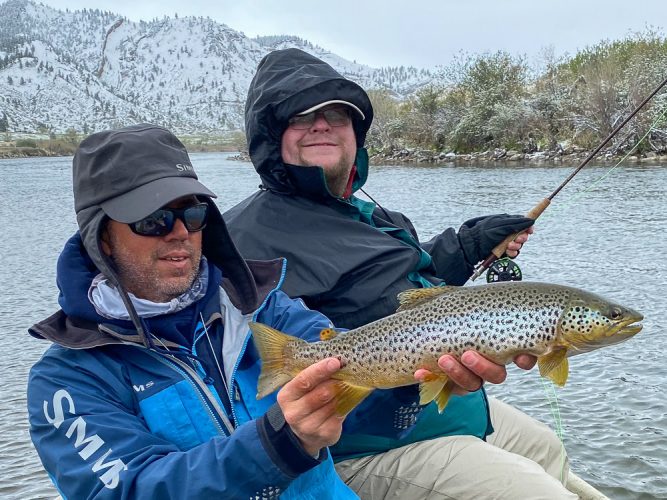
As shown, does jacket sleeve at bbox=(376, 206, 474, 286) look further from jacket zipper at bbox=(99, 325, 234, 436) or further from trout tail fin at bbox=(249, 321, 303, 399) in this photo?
jacket zipper at bbox=(99, 325, 234, 436)

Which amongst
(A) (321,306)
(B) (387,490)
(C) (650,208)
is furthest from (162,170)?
(C) (650,208)

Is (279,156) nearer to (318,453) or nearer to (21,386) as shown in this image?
(318,453)

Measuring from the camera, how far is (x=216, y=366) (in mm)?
2719

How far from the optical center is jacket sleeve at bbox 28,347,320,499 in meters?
2.19

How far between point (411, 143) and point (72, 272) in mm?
45158

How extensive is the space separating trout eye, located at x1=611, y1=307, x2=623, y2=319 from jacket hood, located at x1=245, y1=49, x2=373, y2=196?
177cm

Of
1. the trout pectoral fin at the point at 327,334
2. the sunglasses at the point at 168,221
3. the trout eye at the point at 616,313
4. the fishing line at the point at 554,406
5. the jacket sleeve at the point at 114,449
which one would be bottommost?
the fishing line at the point at 554,406

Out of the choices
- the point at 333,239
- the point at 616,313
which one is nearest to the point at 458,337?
the point at 616,313

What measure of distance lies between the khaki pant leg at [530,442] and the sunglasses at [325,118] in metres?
A: 1.95

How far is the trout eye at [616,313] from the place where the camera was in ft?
9.09

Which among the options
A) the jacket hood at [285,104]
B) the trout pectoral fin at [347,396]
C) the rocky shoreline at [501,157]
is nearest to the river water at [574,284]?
the rocky shoreline at [501,157]

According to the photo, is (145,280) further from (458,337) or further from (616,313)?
(616,313)

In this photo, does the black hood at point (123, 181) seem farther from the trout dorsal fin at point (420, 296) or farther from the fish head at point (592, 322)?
the fish head at point (592, 322)

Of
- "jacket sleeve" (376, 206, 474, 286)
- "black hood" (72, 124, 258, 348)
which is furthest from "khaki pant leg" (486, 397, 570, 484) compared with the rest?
"black hood" (72, 124, 258, 348)
